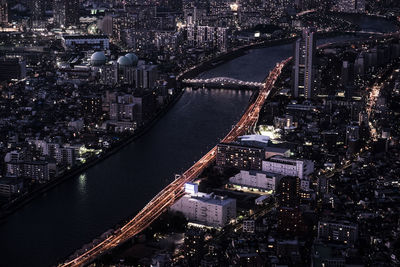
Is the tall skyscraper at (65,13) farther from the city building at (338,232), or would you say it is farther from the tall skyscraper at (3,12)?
the city building at (338,232)

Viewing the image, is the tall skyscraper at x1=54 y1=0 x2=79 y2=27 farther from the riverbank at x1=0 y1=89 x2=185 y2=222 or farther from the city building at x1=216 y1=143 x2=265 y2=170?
the city building at x1=216 y1=143 x2=265 y2=170

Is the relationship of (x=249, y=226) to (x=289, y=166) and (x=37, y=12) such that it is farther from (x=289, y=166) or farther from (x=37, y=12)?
(x=37, y=12)

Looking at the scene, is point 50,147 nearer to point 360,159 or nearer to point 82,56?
point 360,159

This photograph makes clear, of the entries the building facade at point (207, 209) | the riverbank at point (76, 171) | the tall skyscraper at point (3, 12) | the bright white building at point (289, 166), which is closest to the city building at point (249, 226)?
the building facade at point (207, 209)

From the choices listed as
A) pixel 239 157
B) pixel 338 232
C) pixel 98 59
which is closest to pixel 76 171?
pixel 239 157

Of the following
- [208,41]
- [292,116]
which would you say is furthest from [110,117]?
[208,41]

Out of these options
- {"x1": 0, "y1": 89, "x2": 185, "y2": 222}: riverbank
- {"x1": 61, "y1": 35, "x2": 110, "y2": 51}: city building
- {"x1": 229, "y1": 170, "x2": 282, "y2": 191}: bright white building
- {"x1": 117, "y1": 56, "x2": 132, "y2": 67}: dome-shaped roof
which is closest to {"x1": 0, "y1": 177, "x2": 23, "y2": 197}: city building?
{"x1": 0, "y1": 89, "x2": 185, "y2": 222}: riverbank
